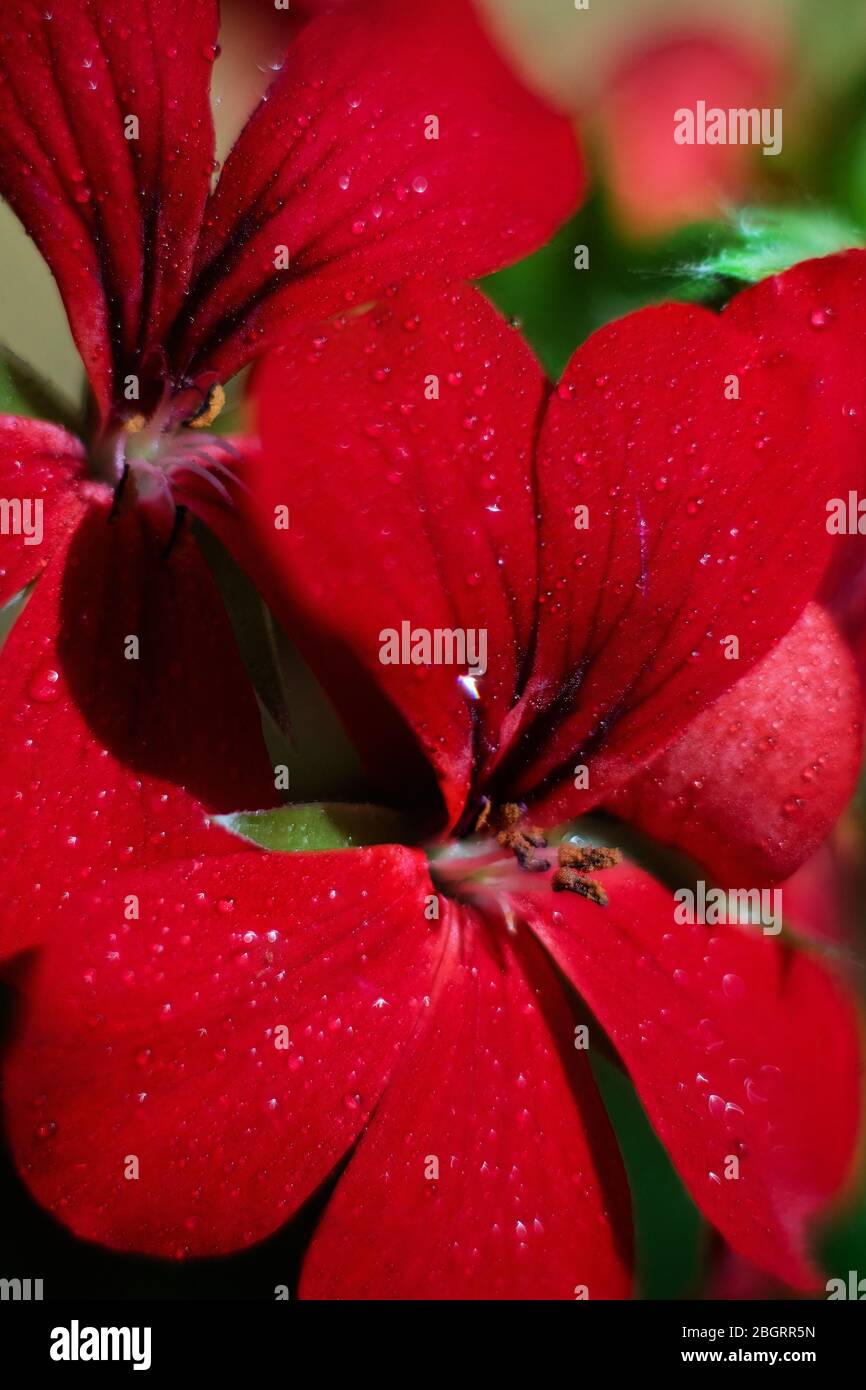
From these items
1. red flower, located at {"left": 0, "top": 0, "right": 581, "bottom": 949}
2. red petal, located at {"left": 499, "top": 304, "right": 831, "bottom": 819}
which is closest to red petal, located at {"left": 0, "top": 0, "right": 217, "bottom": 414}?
red flower, located at {"left": 0, "top": 0, "right": 581, "bottom": 949}

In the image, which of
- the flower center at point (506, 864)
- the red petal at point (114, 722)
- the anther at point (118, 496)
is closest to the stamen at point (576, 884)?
the flower center at point (506, 864)

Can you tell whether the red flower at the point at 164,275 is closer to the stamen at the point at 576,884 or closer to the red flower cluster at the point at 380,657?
the red flower cluster at the point at 380,657

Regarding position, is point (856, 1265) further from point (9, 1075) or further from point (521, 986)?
point (9, 1075)

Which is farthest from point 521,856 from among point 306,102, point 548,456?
point 306,102

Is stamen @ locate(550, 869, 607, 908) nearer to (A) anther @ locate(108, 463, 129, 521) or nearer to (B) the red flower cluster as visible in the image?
(B) the red flower cluster

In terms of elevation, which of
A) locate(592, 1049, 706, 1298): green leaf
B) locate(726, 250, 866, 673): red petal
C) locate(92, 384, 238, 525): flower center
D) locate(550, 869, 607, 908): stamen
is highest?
locate(726, 250, 866, 673): red petal

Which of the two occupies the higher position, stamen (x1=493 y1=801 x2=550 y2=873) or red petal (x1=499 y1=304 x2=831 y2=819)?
red petal (x1=499 y1=304 x2=831 y2=819)
